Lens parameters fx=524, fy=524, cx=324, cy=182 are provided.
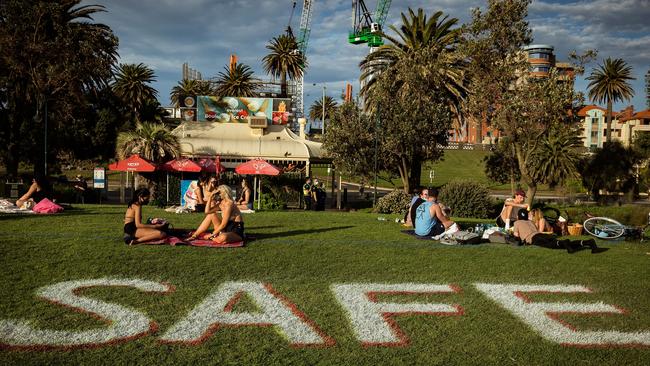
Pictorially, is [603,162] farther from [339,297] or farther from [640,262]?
[339,297]

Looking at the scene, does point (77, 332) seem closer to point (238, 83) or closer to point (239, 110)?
point (239, 110)

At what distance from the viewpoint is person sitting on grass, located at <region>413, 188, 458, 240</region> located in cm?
1295

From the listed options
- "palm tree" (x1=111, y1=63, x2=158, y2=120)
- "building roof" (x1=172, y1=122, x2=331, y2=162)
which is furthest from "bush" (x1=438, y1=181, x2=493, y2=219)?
"palm tree" (x1=111, y1=63, x2=158, y2=120)

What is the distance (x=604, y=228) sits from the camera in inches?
574

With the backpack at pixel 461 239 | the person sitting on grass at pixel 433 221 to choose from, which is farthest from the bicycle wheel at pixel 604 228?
the person sitting on grass at pixel 433 221

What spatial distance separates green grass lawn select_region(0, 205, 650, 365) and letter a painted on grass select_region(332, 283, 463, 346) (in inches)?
5.3

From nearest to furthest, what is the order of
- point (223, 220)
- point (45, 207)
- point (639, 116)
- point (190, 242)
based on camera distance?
point (190, 242) → point (223, 220) → point (45, 207) → point (639, 116)

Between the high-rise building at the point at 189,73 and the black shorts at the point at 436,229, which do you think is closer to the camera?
the black shorts at the point at 436,229

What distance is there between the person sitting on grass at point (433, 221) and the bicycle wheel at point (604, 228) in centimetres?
466

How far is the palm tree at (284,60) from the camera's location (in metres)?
66.9

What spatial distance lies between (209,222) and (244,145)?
20.6m

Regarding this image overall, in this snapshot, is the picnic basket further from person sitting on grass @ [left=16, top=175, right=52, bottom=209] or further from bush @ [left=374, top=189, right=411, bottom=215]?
person sitting on grass @ [left=16, top=175, right=52, bottom=209]

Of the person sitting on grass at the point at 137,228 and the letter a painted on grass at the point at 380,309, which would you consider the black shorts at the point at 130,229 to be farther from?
the letter a painted on grass at the point at 380,309

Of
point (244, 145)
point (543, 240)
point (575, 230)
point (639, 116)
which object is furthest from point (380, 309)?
point (639, 116)
